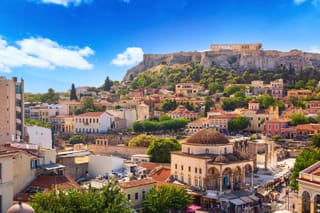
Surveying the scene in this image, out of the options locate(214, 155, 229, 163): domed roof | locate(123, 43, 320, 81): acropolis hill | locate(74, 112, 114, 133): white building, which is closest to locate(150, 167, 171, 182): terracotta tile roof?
locate(214, 155, 229, 163): domed roof

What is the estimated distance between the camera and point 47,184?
2770 cm

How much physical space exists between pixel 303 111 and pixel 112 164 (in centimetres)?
5209

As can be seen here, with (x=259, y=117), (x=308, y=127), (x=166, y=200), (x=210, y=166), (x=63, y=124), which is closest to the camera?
(x=166, y=200)

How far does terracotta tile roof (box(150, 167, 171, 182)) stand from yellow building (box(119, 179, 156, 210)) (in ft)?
22.9

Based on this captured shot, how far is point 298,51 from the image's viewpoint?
127m

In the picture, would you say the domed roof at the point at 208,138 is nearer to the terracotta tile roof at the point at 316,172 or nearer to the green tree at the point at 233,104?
the terracotta tile roof at the point at 316,172

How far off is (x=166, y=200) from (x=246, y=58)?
104 m

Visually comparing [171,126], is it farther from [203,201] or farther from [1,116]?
[203,201]

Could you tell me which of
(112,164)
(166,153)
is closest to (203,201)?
(112,164)

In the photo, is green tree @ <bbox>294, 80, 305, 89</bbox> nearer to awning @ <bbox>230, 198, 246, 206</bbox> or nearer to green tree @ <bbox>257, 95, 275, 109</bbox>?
green tree @ <bbox>257, 95, 275, 109</bbox>

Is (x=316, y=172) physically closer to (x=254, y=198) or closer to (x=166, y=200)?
(x=166, y=200)

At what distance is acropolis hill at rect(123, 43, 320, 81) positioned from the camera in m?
125

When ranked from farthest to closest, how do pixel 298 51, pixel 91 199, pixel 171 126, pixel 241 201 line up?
1. pixel 298 51
2. pixel 171 126
3. pixel 241 201
4. pixel 91 199

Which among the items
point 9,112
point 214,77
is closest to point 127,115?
point 9,112
